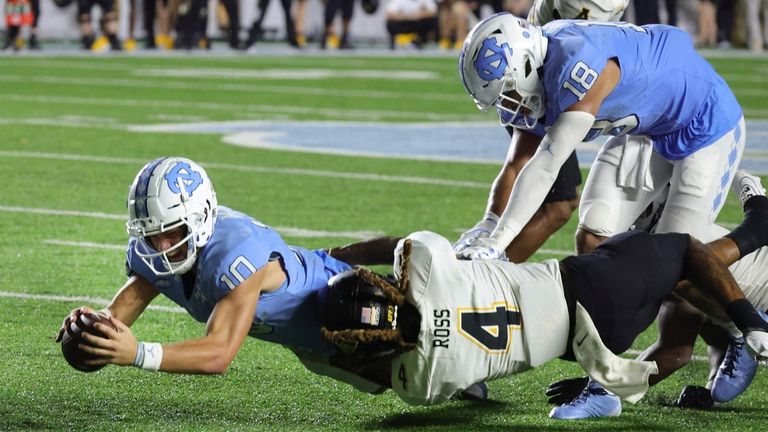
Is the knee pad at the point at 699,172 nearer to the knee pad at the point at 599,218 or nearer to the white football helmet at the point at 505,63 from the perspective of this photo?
the knee pad at the point at 599,218

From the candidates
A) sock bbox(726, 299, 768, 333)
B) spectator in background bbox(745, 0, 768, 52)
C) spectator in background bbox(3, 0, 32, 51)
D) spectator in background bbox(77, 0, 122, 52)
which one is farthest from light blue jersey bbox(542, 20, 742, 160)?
spectator in background bbox(745, 0, 768, 52)

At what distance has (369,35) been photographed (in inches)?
1174

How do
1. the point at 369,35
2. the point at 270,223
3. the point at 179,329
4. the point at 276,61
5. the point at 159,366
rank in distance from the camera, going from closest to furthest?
the point at 159,366 → the point at 179,329 → the point at 270,223 → the point at 276,61 → the point at 369,35

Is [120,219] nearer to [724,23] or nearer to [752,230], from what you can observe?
[752,230]

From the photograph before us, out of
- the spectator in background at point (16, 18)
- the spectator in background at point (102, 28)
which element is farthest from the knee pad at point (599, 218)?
the spectator in background at point (102, 28)

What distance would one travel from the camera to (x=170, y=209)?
14.4 ft

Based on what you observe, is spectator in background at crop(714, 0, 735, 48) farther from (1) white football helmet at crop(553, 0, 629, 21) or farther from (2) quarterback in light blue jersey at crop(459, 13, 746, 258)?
(2) quarterback in light blue jersey at crop(459, 13, 746, 258)

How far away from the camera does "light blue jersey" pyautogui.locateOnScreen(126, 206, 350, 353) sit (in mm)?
4422

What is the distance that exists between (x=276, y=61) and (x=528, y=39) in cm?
1812

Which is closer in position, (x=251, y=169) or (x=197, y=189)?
(x=197, y=189)

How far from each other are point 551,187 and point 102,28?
2010 centimetres

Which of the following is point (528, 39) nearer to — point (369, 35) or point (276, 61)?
point (276, 61)

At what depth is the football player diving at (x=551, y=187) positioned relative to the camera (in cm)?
602

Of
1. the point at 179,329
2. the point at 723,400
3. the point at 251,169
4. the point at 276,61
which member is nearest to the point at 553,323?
the point at 723,400
